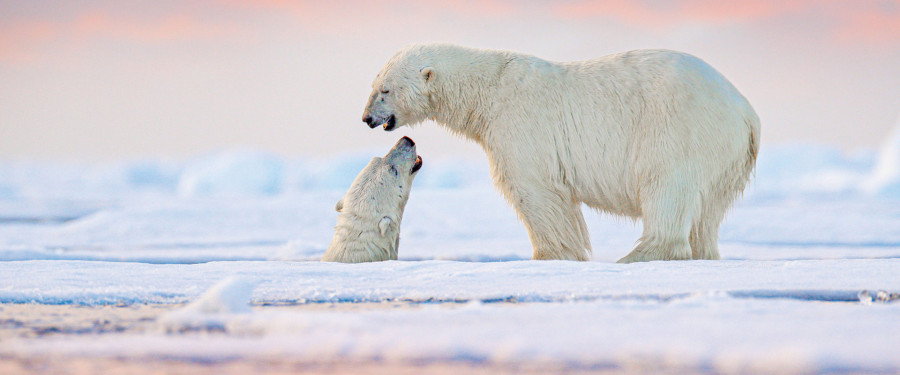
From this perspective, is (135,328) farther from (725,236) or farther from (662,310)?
(725,236)

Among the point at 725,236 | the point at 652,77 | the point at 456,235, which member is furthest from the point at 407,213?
the point at 652,77

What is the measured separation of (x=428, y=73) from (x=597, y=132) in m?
1.14

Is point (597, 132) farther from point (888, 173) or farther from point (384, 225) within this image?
point (888, 173)

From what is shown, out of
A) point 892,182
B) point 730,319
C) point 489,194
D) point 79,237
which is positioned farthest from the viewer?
point 892,182

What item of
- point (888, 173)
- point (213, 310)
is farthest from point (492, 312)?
point (888, 173)

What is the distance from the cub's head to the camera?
480 centimetres

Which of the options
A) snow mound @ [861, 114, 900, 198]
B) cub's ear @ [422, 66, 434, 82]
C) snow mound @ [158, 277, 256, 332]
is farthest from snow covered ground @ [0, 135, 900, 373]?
snow mound @ [861, 114, 900, 198]

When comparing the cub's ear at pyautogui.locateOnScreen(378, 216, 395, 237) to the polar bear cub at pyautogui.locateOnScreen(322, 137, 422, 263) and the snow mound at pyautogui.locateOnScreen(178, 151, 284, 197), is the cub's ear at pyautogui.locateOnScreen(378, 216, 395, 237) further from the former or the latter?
the snow mound at pyautogui.locateOnScreen(178, 151, 284, 197)

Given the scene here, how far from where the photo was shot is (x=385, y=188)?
484 centimetres

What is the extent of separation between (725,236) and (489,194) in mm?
3782

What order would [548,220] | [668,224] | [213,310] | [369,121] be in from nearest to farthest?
[213,310]
[668,224]
[548,220]
[369,121]

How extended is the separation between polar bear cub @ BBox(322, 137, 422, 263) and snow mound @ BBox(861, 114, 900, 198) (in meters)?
15.8

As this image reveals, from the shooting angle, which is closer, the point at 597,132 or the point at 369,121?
the point at 597,132

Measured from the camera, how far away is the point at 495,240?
9.51m
